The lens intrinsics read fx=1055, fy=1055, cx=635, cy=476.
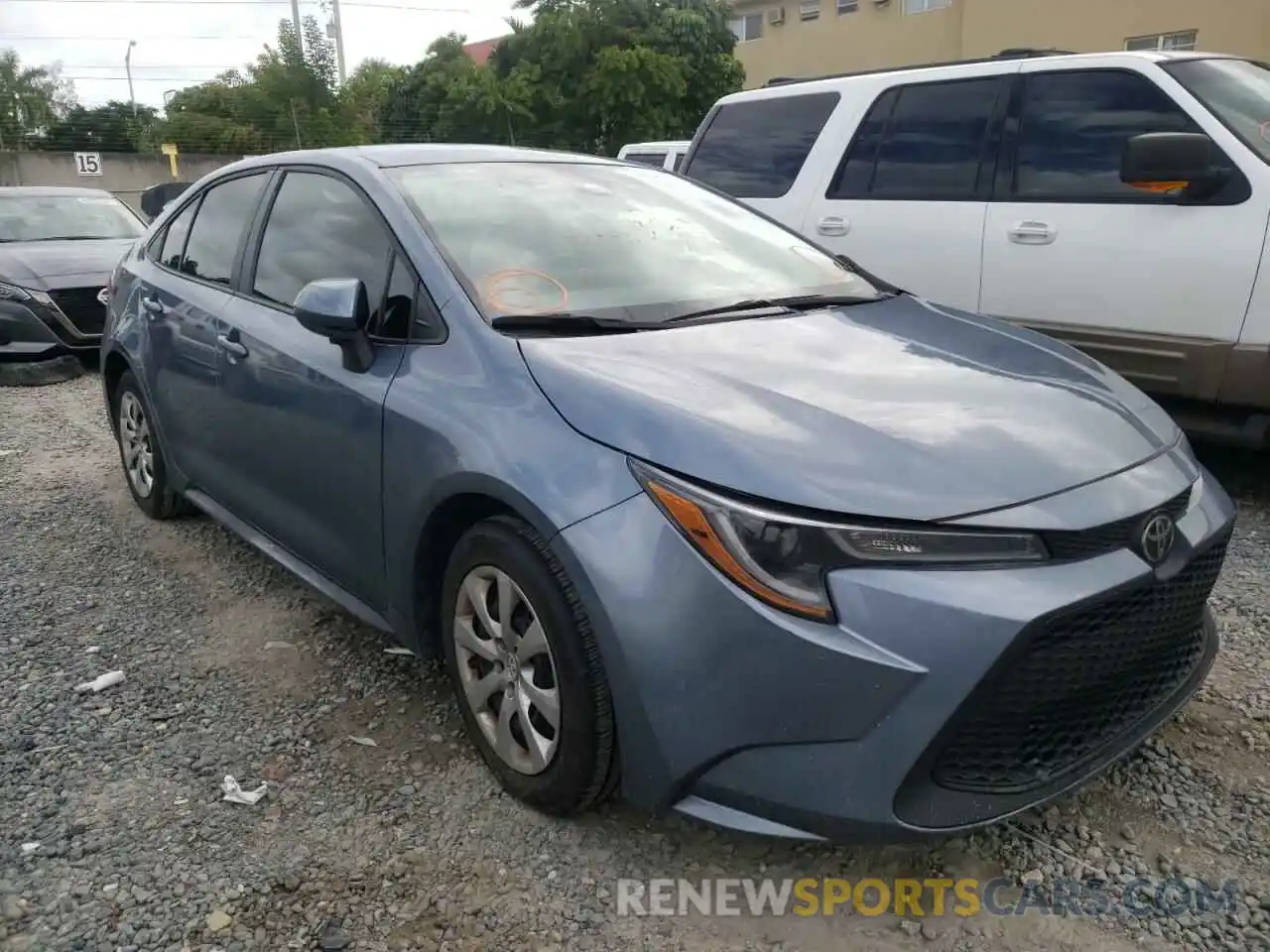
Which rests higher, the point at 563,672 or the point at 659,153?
the point at 659,153

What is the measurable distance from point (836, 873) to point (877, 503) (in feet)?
2.94

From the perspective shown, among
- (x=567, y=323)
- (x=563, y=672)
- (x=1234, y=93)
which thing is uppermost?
(x=1234, y=93)

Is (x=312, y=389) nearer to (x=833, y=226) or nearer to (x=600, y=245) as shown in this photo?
(x=600, y=245)

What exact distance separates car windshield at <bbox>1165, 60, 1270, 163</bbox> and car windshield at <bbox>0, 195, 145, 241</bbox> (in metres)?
8.23

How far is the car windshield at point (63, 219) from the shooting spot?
30.4 feet

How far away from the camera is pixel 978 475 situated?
2.06 meters

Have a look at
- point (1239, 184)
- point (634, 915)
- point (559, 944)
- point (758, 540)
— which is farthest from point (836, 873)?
point (1239, 184)

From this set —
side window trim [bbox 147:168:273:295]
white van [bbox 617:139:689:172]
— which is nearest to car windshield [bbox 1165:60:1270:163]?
side window trim [bbox 147:168:273:295]

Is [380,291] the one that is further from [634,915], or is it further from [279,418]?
[634,915]

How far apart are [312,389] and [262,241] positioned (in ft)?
2.92

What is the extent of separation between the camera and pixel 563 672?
7.34 ft

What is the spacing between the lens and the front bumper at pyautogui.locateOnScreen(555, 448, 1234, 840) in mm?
1902

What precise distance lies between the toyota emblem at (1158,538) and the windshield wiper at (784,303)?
1.18m

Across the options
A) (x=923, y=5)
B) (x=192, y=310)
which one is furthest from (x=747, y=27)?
(x=192, y=310)
